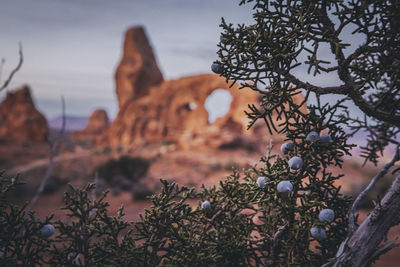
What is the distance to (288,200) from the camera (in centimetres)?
164

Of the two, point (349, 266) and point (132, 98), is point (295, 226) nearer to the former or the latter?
point (349, 266)

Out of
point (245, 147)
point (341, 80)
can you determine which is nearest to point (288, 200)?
point (341, 80)

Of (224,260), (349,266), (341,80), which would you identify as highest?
(341,80)

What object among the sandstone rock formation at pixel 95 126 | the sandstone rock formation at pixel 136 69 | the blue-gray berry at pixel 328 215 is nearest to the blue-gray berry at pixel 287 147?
the blue-gray berry at pixel 328 215

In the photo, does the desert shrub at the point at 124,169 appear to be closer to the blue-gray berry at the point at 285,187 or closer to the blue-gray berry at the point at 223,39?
the blue-gray berry at the point at 223,39

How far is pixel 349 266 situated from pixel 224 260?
0.83 m

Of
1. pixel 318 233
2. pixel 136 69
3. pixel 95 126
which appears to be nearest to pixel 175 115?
pixel 136 69

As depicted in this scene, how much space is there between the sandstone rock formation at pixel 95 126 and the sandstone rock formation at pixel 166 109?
49.9 ft

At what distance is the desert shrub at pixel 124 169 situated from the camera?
15.8 meters

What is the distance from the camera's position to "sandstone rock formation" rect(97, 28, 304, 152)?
28047mm

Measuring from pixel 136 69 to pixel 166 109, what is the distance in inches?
342

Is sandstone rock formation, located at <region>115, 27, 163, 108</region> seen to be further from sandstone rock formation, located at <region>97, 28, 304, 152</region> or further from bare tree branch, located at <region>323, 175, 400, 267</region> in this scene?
bare tree branch, located at <region>323, 175, 400, 267</region>

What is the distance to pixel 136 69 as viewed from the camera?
38.4 m

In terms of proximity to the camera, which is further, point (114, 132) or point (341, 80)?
point (114, 132)
